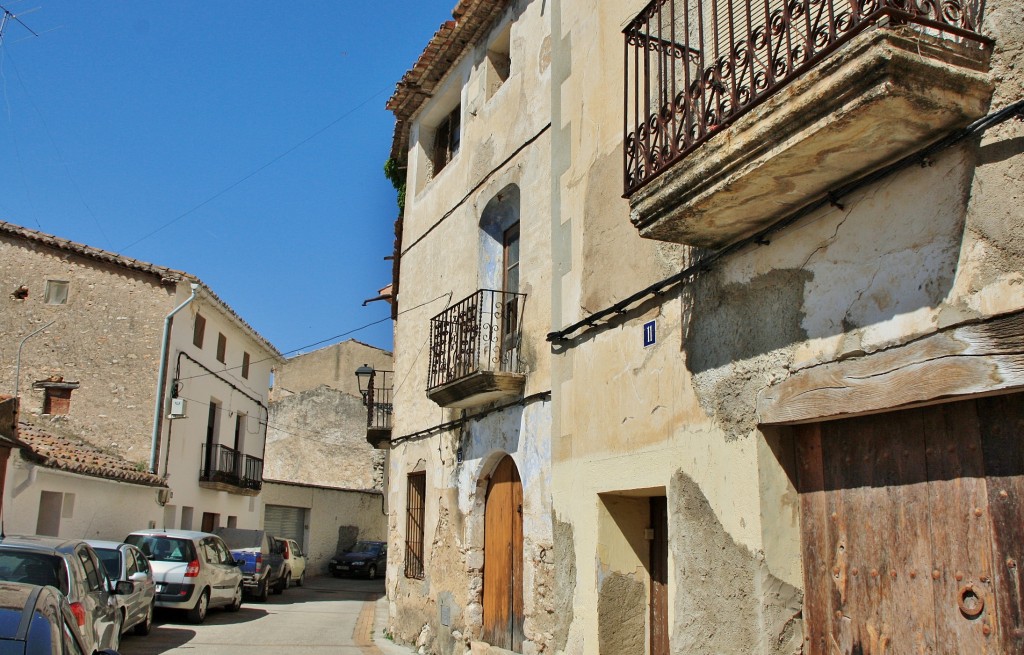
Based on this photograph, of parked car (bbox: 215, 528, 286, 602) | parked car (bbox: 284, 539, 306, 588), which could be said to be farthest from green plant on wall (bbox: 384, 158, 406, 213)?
parked car (bbox: 284, 539, 306, 588)

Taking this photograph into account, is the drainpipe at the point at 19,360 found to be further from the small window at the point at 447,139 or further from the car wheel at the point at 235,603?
the small window at the point at 447,139

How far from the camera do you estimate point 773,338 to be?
5.03m

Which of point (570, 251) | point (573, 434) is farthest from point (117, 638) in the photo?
point (570, 251)

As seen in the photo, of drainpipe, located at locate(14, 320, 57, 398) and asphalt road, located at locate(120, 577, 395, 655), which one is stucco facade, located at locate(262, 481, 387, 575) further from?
drainpipe, located at locate(14, 320, 57, 398)

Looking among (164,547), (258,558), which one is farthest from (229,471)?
(164,547)

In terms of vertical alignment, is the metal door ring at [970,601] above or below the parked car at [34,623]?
above

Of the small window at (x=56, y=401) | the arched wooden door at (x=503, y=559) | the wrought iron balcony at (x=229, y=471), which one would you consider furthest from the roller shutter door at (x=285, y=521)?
the arched wooden door at (x=503, y=559)

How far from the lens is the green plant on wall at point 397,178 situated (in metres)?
16.4

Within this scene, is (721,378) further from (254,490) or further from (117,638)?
(254,490)

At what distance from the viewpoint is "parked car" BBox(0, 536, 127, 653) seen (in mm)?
7820

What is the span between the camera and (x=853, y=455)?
461cm

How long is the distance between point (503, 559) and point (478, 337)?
94.7 inches

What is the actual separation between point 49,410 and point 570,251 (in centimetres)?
1687

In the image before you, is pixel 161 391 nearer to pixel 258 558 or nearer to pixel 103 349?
pixel 103 349
